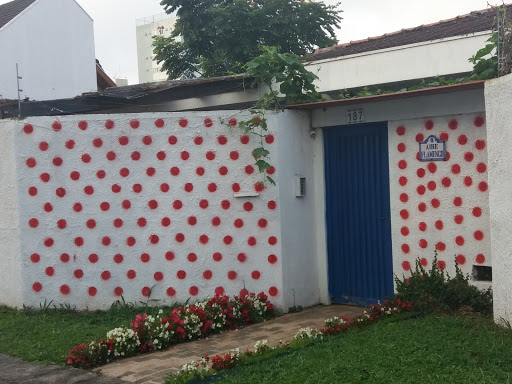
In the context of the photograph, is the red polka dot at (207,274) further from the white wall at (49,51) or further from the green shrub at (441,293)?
the white wall at (49,51)

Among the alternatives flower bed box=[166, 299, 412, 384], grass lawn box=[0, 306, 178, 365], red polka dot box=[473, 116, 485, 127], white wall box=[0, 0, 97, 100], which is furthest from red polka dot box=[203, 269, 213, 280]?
white wall box=[0, 0, 97, 100]

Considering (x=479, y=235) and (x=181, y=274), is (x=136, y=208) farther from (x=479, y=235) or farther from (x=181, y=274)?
(x=479, y=235)

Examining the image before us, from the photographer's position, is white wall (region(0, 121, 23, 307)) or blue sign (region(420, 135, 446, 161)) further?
white wall (region(0, 121, 23, 307))

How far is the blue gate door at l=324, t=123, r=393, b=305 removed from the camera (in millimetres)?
7965

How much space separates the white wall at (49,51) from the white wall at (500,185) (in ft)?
53.0

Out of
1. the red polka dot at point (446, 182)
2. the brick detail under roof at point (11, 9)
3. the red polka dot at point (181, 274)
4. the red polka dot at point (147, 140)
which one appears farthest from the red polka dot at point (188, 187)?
the brick detail under roof at point (11, 9)

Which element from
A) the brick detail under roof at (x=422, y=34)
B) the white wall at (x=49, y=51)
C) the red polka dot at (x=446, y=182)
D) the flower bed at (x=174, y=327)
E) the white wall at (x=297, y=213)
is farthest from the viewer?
the white wall at (x=49, y=51)

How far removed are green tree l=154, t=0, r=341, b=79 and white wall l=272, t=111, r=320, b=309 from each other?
43.0 feet

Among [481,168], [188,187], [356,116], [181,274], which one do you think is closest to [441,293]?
[481,168]

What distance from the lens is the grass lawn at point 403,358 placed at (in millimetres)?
4941

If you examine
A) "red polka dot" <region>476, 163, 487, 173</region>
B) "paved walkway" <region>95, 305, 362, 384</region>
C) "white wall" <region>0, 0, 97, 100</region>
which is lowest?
"paved walkway" <region>95, 305, 362, 384</region>

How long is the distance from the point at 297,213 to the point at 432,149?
1963 millimetres

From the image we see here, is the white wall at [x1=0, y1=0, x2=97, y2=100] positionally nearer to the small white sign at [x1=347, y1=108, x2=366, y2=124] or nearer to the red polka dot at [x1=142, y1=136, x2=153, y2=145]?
the red polka dot at [x1=142, y1=136, x2=153, y2=145]

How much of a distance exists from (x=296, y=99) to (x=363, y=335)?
3523 millimetres
